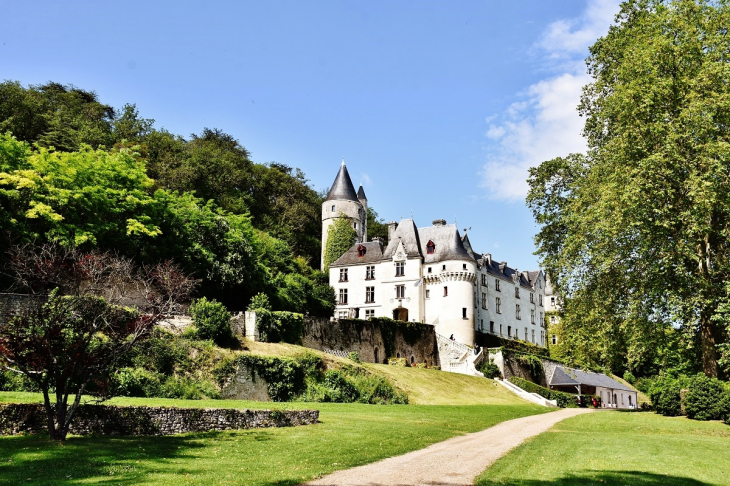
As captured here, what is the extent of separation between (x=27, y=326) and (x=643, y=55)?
23507 mm

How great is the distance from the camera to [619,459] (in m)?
14.0

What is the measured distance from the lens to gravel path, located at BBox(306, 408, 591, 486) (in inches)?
420

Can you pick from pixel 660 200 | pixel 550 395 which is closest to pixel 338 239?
pixel 550 395

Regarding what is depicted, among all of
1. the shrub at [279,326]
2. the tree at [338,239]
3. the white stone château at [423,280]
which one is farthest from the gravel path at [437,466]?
the tree at [338,239]

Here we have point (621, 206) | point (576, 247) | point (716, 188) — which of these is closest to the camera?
point (716, 188)

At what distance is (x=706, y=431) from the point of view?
2197cm

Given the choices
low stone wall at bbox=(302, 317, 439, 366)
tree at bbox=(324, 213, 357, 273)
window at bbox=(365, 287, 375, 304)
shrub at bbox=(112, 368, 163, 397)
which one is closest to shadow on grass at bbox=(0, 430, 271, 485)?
shrub at bbox=(112, 368, 163, 397)

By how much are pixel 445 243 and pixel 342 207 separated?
1263 cm

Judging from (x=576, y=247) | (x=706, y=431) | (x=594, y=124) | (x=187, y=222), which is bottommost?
(x=706, y=431)

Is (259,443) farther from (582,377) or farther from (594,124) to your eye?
(582,377)

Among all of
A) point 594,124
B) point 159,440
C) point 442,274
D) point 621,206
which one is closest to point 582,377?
point 442,274

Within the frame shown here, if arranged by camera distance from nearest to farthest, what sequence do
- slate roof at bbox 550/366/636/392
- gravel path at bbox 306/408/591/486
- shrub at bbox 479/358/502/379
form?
gravel path at bbox 306/408/591/486 < shrub at bbox 479/358/502/379 < slate roof at bbox 550/366/636/392

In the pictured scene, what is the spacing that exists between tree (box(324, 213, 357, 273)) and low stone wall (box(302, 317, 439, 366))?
1457 cm

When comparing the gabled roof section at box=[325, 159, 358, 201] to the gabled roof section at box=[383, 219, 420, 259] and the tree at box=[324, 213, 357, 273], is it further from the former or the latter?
the gabled roof section at box=[383, 219, 420, 259]
